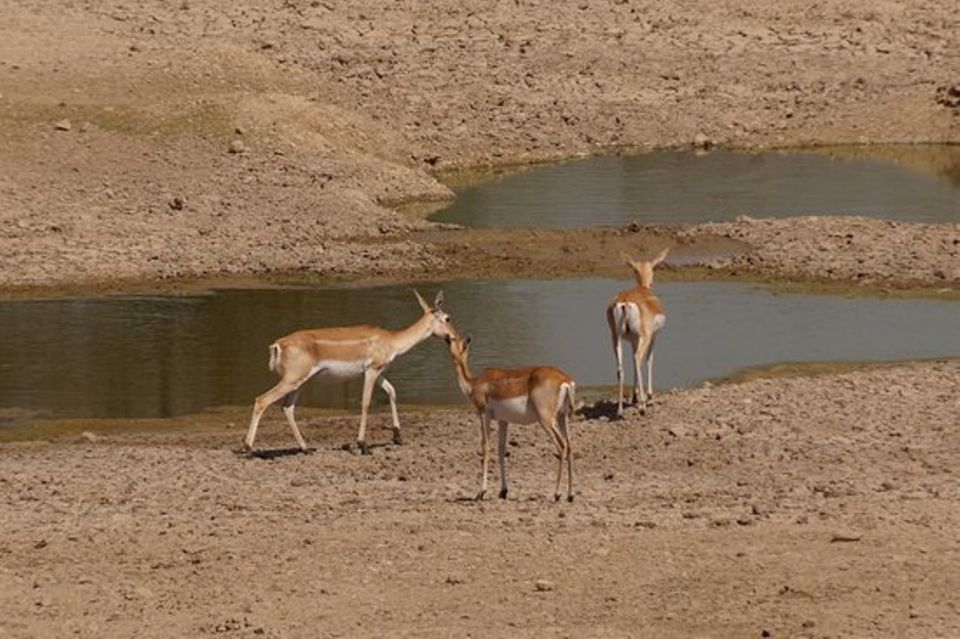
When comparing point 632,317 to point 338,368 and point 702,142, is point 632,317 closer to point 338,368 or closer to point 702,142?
point 338,368

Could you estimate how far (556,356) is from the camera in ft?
89.4

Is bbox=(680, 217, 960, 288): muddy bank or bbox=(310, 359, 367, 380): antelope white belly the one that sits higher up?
bbox=(680, 217, 960, 288): muddy bank

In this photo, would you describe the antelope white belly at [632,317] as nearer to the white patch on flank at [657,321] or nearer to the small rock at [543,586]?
the white patch on flank at [657,321]

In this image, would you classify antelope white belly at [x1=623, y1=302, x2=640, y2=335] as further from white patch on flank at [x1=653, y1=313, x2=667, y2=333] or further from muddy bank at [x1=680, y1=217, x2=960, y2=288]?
muddy bank at [x1=680, y1=217, x2=960, y2=288]

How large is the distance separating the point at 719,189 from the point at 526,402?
80.8ft

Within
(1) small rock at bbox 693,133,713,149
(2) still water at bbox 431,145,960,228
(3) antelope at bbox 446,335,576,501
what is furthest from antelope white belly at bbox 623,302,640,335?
(1) small rock at bbox 693,133,713,149

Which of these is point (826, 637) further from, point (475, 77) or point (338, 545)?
point (475, 77)

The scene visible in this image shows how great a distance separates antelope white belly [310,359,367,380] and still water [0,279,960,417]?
2.69 meters

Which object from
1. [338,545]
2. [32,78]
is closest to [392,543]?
[338,545]

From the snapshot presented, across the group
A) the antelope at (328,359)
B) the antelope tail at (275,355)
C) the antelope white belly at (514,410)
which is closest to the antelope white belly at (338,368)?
the antelope at (328,359)

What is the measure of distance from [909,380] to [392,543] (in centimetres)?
794

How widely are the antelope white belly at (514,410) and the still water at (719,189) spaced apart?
19.2 meters

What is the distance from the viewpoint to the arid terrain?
15734 millimetres

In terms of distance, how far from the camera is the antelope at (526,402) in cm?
1828
